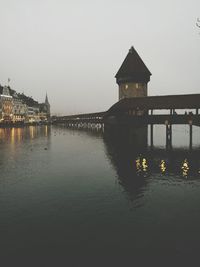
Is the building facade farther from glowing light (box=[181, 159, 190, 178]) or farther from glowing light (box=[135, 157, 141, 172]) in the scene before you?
glowing light (box=[181, 159, 190, 178])

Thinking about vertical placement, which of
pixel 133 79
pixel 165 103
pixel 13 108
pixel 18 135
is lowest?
pixel 18 135

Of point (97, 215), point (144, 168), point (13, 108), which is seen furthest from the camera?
point (13, 108)

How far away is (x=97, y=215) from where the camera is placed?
468 inches

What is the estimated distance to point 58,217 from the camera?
1170cm

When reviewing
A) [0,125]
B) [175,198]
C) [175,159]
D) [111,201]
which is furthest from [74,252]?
[0,125]

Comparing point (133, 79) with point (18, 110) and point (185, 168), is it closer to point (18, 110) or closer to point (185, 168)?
point (185, 168)

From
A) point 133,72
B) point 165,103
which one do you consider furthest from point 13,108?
point 165,103

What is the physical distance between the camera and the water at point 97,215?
28.8 ft

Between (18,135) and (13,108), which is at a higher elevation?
(13,108)

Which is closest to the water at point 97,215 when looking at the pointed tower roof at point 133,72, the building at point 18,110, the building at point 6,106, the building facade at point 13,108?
the pointed tower roof at point 133,72

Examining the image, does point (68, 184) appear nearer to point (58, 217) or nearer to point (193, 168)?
point (58, 217)

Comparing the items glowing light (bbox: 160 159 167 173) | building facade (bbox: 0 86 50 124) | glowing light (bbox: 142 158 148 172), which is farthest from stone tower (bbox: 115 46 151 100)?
building facade (bbox: 0 86 50 124)

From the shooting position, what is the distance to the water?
8.77 m

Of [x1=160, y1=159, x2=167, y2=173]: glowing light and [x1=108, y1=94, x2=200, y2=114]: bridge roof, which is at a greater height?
[x1=108, y1=94, x2=200, y2=114]: bridge roof
